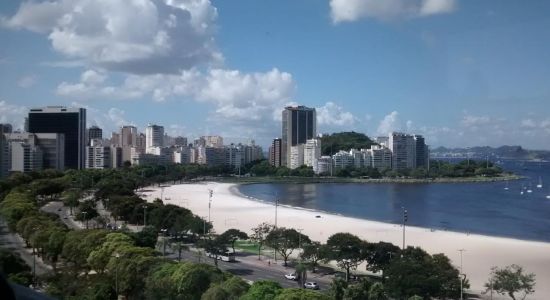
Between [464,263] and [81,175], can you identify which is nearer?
[464,263]

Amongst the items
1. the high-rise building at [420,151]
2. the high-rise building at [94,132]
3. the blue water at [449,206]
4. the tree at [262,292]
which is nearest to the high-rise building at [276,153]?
the high-rise building at [420,151]

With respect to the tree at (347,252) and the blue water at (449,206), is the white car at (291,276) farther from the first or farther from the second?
the blue water at (449,206)

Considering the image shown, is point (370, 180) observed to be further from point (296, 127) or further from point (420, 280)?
point (420, 280)

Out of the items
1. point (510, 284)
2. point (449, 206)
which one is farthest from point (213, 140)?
point (510, 284)

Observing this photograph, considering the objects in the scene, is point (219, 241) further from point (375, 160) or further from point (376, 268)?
point (375, 160)

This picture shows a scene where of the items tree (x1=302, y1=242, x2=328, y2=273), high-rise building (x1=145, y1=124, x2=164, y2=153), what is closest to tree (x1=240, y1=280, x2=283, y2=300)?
tree (x1=302, y1=242, x2=328, y2=273)

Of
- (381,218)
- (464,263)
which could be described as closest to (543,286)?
(464,263)

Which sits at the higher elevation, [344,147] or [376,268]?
[344,147]
